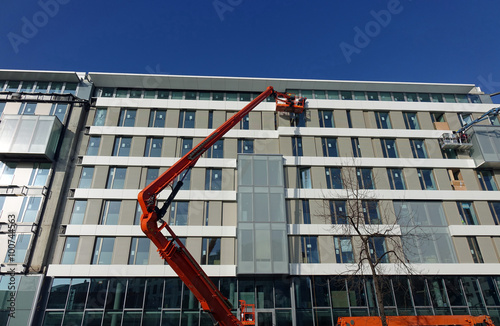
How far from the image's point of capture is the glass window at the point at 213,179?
949 inches

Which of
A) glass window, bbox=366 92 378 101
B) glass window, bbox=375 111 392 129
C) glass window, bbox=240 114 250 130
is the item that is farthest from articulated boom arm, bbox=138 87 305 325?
glass window, bbox=366 92 378 101

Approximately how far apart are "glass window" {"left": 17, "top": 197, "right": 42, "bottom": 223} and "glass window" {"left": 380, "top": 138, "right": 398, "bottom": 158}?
27.6 m

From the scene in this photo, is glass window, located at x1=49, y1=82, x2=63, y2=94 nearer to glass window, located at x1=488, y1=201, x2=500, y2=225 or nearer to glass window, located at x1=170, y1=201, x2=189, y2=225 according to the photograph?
glass window, located at x1=170, y1=201, x2=189, y2=225

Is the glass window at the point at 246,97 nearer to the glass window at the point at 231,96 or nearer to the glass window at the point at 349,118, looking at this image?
the glass window at the point at 231,96

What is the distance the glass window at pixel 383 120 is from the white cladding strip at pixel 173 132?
9.36m

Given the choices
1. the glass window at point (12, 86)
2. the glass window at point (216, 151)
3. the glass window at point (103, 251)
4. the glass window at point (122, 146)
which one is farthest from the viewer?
the glass window at point (12, 86)

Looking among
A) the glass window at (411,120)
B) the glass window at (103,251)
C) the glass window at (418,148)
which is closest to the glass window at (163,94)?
the glass window at (103,251)

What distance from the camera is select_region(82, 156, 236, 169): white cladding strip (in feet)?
79.8

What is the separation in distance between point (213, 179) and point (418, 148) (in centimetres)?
1779

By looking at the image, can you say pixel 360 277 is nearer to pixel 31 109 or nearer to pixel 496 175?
pixel 496 175

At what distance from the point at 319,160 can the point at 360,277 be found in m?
9.25

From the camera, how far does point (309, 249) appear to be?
2197 centimetres

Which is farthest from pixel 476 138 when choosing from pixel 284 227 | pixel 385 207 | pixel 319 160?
pixel 284 227

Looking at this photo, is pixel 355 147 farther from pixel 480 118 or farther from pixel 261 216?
pixel 480 118
